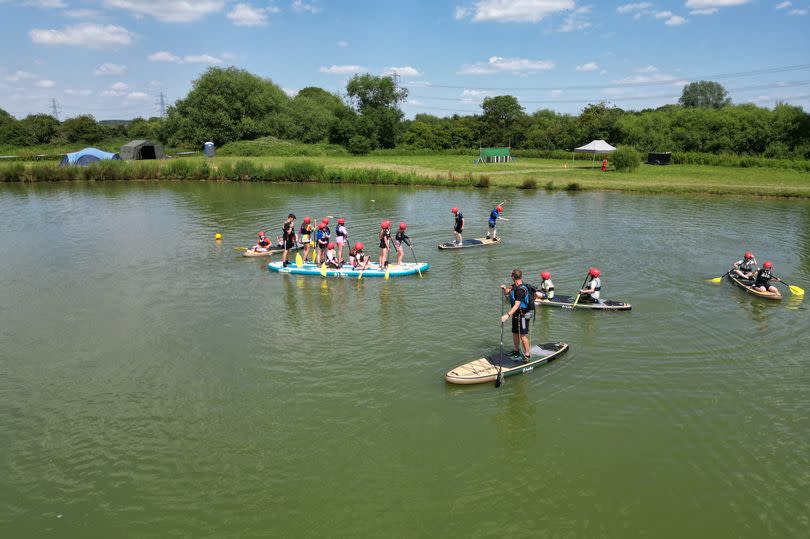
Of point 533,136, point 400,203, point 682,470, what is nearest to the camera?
point 682,470

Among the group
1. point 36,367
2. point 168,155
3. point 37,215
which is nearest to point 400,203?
point 37,215

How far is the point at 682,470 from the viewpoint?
10.0 meters

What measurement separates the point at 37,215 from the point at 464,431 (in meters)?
35.4

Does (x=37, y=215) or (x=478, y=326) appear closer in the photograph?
(x=478, y=326)

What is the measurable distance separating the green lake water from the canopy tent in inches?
1837

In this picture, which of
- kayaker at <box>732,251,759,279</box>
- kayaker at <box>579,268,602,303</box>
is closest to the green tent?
kayaker at <box>732,251,759,279</box>

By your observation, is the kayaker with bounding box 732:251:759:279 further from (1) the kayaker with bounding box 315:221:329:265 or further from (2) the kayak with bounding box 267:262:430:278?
(1) the kayaker with bounding box 315:221:329:265

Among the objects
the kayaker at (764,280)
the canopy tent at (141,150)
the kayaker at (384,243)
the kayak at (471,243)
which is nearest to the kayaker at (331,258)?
the kayaker at (384,243)

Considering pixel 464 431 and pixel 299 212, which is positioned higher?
pixel 299 212

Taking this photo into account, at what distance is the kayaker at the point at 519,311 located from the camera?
42.0ft

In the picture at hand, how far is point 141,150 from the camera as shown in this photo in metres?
67.0

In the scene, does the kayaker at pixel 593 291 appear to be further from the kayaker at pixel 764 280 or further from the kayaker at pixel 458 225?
the kayaker at pixel 458 225

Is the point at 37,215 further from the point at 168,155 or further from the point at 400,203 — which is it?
the point at 168,155

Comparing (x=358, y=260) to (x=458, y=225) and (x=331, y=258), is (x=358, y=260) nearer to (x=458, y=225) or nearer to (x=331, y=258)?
(x=331, y=258)
